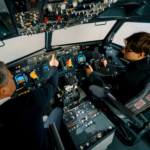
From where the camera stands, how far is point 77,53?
7.95 ft

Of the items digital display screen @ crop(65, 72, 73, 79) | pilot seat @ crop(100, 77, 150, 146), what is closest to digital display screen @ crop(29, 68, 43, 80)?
digital display screen @ crop(65, 72, 73, 79)

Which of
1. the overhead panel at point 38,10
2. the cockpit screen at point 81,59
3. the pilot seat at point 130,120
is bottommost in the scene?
the pilot seat at point 130,120

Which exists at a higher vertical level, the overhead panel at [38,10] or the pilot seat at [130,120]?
the overhead panel at [38,10]

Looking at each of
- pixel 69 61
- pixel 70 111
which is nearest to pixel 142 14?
pixel 69 61

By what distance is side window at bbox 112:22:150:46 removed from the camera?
6.99 feet

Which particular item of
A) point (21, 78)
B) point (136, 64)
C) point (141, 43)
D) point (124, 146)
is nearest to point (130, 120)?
point (136, 64)

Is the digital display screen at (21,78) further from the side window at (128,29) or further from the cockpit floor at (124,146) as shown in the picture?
the side window at (128,29)

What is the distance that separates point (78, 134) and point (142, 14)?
2.03 m

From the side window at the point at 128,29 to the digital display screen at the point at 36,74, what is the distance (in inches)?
75.0

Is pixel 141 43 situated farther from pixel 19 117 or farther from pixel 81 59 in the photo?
pixel 81 59

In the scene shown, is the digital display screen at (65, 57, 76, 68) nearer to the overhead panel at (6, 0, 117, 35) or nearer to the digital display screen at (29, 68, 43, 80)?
the digital display screen at (29, 68, 43, 80)

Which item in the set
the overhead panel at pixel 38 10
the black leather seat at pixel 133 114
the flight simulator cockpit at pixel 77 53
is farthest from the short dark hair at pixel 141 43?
the overhead panel at pixel 38 10

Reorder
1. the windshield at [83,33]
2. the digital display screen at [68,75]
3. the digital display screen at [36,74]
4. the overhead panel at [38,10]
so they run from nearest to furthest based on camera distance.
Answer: the overhead panel at [38,10] → the digital display screen at [36,74] → the windshield at [83,33] → the digital display screen at [68,75]

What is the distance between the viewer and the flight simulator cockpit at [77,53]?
1.14 m
